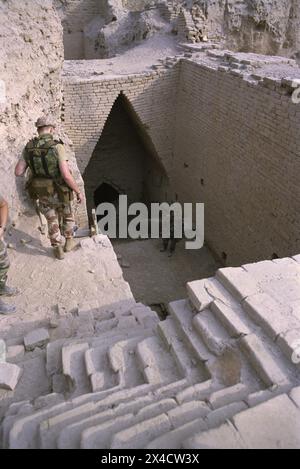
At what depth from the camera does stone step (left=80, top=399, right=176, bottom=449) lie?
2.01 metres

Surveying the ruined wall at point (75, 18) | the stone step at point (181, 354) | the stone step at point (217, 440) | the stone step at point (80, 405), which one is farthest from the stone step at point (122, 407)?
the ruined wall at point (75, 18)

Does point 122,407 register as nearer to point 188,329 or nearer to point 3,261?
point 188,329

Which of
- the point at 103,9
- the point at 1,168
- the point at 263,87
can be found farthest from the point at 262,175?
Answer: the point at 103,9

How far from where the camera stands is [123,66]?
9695 mm

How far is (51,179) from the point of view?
4.43 m

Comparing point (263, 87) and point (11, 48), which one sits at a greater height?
point (11, 48)

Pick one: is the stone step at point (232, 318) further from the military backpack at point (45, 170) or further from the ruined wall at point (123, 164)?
the ruined wall at point (123, 164)

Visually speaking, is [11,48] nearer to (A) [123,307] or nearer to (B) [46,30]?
(B) [46,30]

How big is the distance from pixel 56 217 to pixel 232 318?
2.91 meters

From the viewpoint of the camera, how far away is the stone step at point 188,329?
259 cm

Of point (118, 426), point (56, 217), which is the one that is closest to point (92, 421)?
point (118, 426)

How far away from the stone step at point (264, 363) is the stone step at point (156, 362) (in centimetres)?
52

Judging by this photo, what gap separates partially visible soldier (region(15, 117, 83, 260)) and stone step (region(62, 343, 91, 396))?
75.8 inches

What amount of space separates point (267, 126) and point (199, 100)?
101 inches
